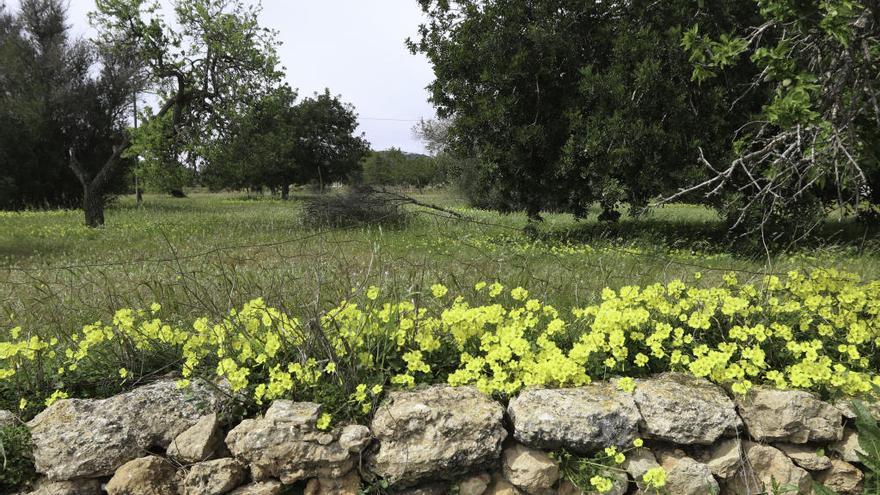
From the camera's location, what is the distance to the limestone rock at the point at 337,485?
2268 millimetres

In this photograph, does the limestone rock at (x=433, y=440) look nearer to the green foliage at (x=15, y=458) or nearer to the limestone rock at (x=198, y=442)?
the limestone rock at (x=198, y=442)

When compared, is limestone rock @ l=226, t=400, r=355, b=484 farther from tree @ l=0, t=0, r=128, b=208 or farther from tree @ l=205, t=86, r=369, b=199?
tree @ l=205, t=86, r=369, b=199

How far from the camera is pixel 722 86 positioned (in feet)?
26.0

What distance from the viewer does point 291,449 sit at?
2.21 m

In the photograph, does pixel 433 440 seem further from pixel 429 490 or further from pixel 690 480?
pixel 690 480

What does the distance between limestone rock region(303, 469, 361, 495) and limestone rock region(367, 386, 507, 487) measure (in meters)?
0.10

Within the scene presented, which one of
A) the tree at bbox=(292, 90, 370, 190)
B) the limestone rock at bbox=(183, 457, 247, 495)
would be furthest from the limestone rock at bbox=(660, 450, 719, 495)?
the tree at bbox=(292, 90, 370, 190)

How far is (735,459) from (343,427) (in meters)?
1.72

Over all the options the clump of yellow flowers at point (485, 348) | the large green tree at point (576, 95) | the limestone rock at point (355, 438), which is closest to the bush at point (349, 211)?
the large green tree at point (576, 95)

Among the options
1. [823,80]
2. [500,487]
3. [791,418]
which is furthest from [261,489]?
[823,80]

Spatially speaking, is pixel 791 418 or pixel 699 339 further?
pixel 699 339

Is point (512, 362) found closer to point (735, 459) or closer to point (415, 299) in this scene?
point (415, 299)

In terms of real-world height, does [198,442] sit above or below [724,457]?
above

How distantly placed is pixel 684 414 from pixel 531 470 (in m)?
0.70
